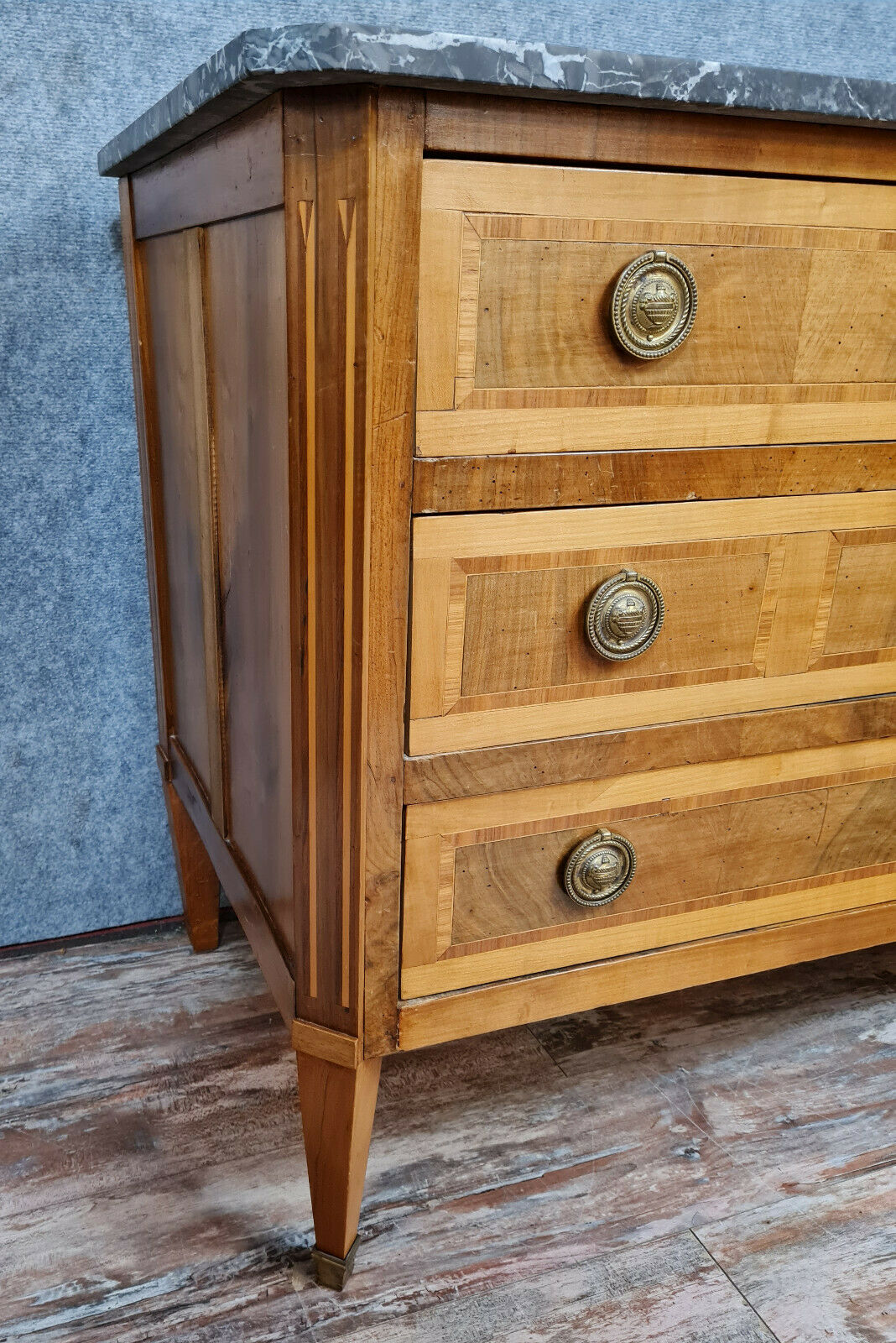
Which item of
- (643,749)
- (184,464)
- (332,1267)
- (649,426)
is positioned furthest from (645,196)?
(332,1267)

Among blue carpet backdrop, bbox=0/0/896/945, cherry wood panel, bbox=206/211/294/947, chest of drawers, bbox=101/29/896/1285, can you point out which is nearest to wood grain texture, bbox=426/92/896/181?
chest of drawers, bbox=101/29/896/1285

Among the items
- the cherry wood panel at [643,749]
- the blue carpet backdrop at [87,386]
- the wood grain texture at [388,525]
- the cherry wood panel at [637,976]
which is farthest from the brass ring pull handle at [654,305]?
the blue carpet backdrop at [87,386]

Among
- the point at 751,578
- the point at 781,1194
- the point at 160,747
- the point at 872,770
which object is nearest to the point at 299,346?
the point at 751,578

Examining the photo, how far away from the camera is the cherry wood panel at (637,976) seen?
0.74 meters

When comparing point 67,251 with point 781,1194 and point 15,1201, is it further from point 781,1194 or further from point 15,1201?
point 781,1194

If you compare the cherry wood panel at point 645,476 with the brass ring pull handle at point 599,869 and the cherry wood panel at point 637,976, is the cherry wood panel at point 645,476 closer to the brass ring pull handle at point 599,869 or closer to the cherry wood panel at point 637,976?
the brass ring pull handle at point 599,869

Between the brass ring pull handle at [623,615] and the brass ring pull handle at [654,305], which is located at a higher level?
the brass ring pull handle at [654,305]

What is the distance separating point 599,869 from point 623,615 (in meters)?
0.18

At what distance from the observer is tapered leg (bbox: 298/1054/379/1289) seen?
0.74m

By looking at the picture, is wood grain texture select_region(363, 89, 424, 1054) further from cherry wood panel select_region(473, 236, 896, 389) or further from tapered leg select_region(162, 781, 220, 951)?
tapered leg select_region(162, 781, 220, 951)

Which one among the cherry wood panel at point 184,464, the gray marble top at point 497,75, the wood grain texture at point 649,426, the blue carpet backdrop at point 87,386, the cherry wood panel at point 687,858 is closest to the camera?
the gray marble top at point 497,75

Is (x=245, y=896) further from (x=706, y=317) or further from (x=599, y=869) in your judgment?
(x=706, y=317)

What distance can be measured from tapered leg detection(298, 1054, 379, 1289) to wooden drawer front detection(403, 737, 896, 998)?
82mm

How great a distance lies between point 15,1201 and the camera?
2.81ft
